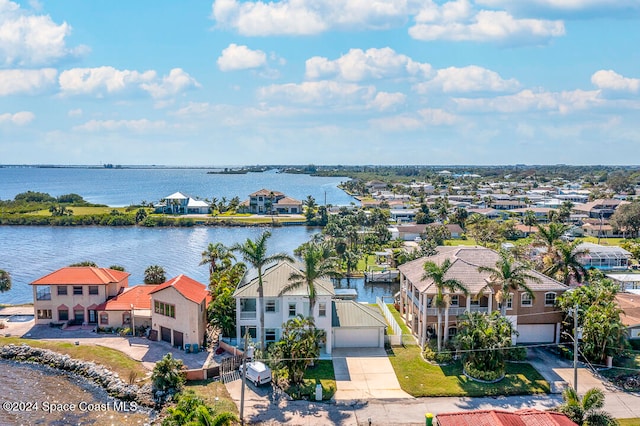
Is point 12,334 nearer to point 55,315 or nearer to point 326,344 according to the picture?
point 55,315

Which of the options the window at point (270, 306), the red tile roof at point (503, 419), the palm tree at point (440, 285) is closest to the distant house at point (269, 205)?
the window at point (270, 306)

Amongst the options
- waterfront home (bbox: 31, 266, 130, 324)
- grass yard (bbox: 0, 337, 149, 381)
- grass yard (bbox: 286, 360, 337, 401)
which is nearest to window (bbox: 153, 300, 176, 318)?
grass yard (bbox: 0, 337, 149, 381)

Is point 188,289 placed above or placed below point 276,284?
below

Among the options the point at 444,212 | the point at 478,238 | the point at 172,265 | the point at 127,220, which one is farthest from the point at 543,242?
the point at 127,220

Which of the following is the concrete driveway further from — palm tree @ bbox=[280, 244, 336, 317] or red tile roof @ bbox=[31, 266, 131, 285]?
red tile roof @ bbox=[31, 266, 131, 285]

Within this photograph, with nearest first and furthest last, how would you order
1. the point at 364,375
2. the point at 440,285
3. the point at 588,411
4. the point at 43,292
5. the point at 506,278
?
1. the point at 588,411
2. the point at 364,375
3. the point at 440,285
4. the point at 506,278
5. the point at 43,292

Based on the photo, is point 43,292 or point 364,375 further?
point 43,292

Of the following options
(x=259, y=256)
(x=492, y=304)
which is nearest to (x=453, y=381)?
(x=492, y=304)

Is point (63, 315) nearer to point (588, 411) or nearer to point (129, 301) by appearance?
point (129, 301)
